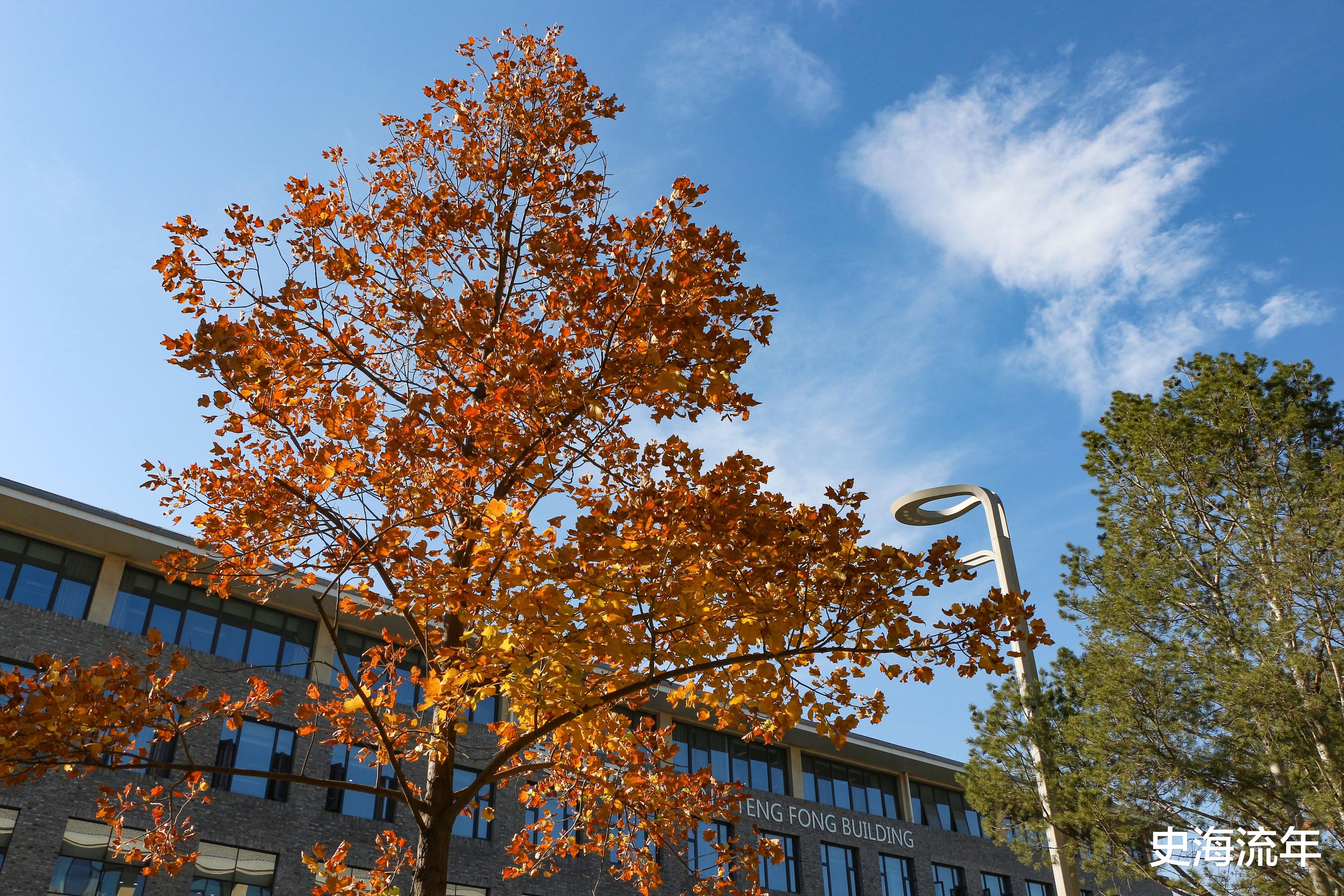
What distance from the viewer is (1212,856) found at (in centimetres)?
1177

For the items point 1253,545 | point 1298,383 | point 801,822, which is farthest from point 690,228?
point 801,822

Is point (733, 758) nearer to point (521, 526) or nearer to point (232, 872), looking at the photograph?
point (232, 872)

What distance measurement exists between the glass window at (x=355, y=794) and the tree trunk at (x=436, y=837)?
15.9 m

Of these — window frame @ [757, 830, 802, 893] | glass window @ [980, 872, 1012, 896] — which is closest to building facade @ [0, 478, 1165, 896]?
window frame @ [757, 830, 802, 893]

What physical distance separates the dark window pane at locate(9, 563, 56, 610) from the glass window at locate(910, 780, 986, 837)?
30.7m

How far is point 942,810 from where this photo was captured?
37281 mm

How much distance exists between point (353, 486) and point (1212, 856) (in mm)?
12126

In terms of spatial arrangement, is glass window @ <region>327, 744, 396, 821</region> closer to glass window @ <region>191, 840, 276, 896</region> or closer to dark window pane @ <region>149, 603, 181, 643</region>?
glass window @ <region>191, 840, 276, 896</region>

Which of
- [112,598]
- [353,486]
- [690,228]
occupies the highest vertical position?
[112,598]

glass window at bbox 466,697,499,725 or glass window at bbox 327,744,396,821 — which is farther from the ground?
glass window at bbox 466,697,499,725

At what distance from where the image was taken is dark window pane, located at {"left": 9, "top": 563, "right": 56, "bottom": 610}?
1884 centimetres

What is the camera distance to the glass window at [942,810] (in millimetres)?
36375

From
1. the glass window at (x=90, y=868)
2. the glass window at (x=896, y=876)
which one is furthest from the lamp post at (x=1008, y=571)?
the glass window at (x=896, y=876)

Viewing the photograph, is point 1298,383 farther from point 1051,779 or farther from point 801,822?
point 801,822
